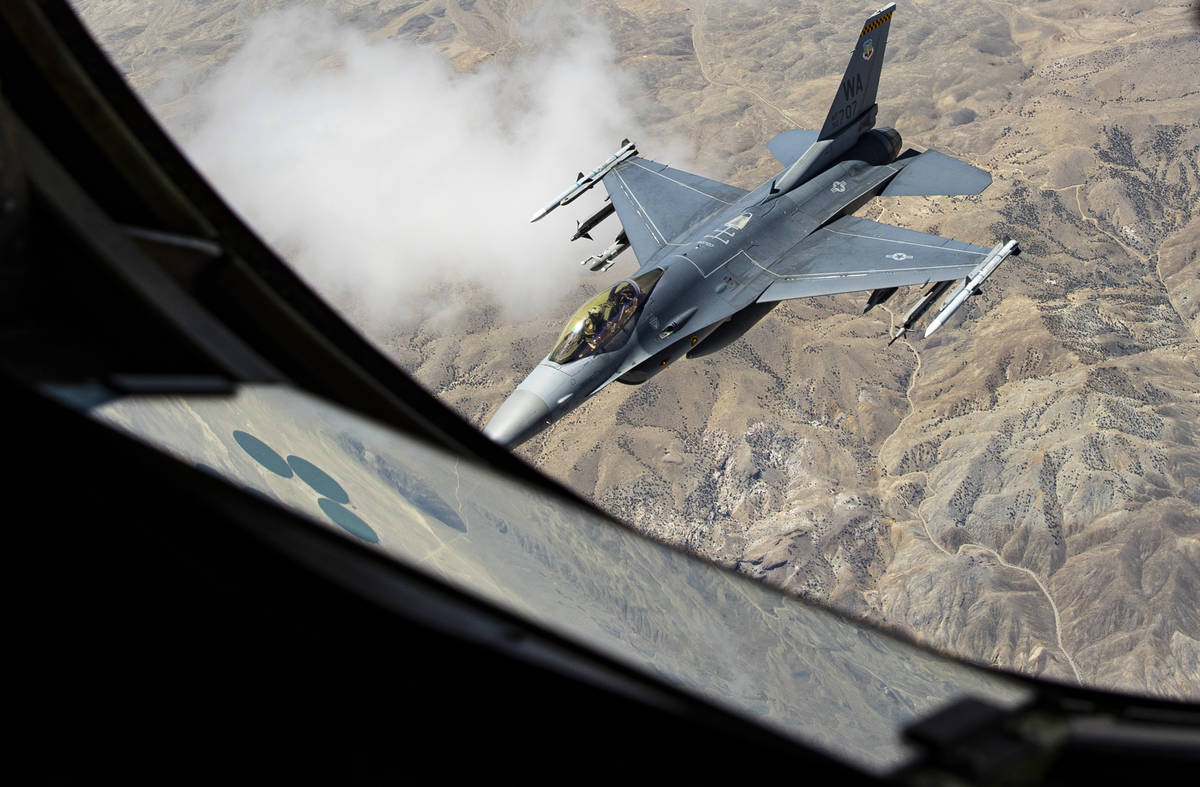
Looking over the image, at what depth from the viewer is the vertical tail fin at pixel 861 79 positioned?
25656mm

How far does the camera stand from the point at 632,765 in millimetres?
2254

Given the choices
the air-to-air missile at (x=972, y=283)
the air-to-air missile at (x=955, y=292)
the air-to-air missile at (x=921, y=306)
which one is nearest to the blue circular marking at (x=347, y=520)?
the air-to-air missile at (x=955, y=292)

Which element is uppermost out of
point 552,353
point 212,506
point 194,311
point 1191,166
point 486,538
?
point 194,311

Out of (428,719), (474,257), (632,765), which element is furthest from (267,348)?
(474,257)

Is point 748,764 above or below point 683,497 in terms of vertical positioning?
above

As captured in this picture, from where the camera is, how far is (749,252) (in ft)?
73.9

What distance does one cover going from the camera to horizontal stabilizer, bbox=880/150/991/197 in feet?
85.7

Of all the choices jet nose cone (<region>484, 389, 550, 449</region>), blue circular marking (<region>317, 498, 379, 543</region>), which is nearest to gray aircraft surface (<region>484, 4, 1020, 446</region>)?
jet nose cone (<region>484, 389, 550, 449</region>)

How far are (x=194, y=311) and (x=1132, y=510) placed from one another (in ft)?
480

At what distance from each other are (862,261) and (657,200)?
24.9ft

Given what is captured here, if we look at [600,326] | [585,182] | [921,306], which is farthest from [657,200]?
[600,326]

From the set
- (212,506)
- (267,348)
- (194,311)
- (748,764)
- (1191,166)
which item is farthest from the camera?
(1191,166)

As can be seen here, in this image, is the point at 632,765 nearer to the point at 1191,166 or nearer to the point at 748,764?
the point at 748,764

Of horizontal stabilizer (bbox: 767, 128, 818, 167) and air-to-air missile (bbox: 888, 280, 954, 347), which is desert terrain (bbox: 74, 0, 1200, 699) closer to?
horizontal stabilizer (bbox: 767, 128, 818, 167)
